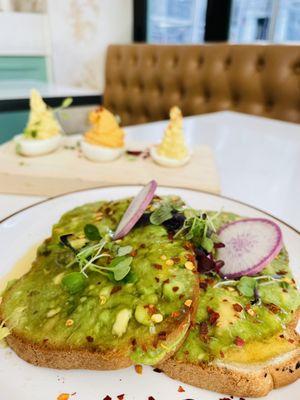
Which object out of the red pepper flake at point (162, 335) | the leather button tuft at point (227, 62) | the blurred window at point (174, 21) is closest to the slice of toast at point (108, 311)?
the red pepper flake at point (162, 335)

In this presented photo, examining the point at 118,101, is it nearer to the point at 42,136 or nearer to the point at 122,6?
the point at 122,6

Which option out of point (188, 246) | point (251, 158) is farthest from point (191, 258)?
point (251, 158)

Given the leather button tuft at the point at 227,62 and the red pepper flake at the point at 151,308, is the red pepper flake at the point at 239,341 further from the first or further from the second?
the leather button tuft at the point at 227,62

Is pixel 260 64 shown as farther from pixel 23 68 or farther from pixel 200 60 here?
pixel 23 68

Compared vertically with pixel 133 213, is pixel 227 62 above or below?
above

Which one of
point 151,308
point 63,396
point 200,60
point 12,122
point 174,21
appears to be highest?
point 174,21

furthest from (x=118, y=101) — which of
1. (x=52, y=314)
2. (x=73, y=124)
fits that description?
(x=52, y=314)

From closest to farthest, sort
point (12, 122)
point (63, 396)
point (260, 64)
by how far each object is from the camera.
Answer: point (63, 396), point (260, 64), point (12, 122)
